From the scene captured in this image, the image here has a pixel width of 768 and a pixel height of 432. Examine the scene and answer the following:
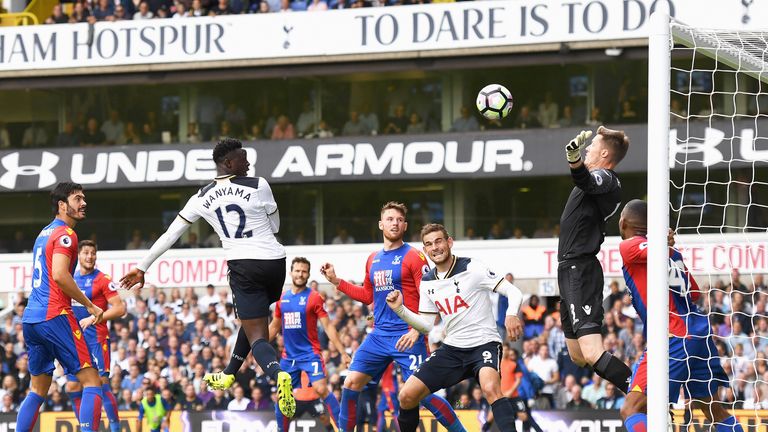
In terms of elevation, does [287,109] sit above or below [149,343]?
above

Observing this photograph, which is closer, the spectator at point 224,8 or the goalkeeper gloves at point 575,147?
the goalkeeper gloves at point 575,147

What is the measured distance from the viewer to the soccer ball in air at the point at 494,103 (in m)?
11.2

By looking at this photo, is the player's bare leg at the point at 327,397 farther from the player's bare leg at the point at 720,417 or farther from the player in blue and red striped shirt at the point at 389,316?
the player's bare leg at the point at 720,417

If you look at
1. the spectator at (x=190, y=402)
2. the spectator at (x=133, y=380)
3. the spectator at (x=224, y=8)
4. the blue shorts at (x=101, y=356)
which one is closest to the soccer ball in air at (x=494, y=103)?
the blue shorts at (x=101, y=356)

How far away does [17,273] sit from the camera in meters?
23.6

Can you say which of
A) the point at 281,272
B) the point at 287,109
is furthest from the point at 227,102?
the point at 281,272

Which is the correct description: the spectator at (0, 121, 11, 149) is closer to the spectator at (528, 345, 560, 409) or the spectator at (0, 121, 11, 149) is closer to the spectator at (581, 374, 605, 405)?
the spectator at (528, 345, 560, 409)

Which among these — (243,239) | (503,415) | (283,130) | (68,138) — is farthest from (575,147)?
(68,138)

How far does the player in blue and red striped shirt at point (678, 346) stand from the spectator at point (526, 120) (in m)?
13.4

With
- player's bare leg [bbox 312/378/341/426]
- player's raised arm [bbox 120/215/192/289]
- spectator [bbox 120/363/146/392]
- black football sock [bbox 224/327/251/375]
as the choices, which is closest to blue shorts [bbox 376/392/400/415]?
player's bare leg [bbox 312/378/341/426]

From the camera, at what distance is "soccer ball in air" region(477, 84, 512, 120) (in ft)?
36.8

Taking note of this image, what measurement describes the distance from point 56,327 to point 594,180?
16.2 ft

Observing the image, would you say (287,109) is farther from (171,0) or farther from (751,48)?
(751,48)

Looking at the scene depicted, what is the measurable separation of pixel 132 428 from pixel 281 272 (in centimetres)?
651
